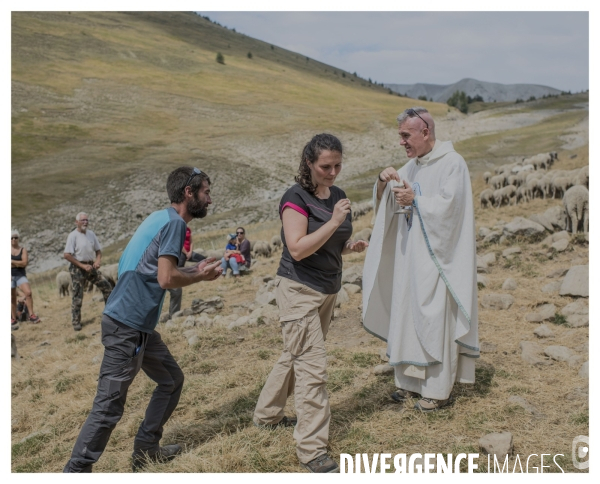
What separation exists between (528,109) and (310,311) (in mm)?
74787

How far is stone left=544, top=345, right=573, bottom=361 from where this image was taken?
223 inches

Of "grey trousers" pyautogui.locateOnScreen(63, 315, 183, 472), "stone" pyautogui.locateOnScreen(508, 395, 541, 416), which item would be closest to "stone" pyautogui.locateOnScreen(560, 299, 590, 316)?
"stone" pyautogui.locateOnScreen(508, 395, 541, 416)

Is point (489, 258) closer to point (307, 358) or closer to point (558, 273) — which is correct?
point (558, 273)

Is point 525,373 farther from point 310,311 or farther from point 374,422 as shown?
point 310,311

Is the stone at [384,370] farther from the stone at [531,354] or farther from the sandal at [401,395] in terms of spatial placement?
the stone at [531,354]

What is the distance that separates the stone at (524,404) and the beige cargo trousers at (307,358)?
1.81m

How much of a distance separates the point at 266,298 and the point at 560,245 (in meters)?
5.11

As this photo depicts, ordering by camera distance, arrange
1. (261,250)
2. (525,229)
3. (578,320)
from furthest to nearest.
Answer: (261,250)
(525,229)
(578,320)

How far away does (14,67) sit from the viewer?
49.1 m

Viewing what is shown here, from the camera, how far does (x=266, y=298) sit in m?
9.08

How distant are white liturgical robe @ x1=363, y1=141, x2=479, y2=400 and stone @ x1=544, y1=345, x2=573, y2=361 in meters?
1.52

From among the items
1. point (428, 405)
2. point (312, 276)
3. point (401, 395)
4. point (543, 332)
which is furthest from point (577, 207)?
point (312, 276)

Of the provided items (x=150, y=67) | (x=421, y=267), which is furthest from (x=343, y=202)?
(x=150, y=67)

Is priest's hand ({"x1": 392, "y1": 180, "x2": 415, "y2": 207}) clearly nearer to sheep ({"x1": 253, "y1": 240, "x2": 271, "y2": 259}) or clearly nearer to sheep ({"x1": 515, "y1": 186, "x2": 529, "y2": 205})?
sheep ({"x1": 253, "y1": 240, "x2": 271, "y2": 259})
